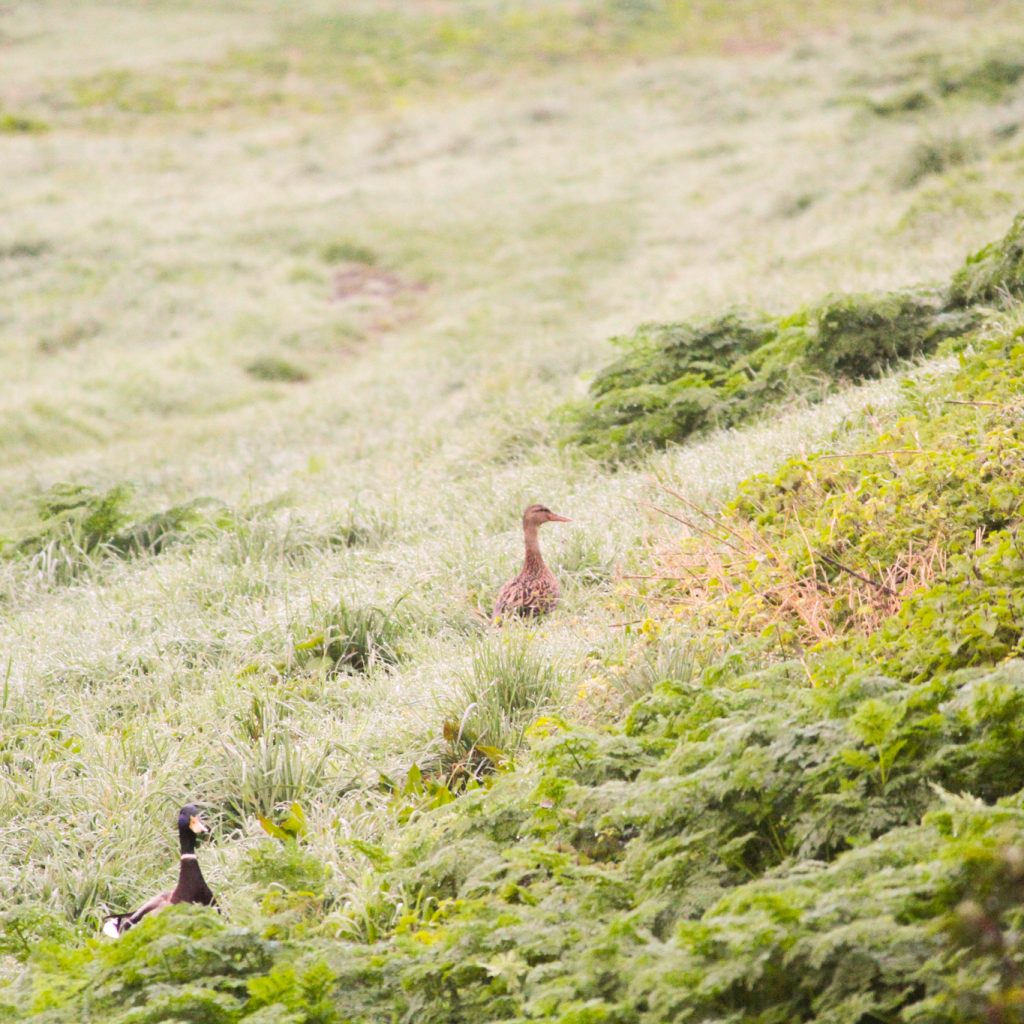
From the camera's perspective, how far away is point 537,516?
19.6 feet

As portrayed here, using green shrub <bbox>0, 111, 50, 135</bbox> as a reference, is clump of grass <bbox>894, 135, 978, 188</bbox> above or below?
below

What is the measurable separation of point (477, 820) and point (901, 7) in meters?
39.0

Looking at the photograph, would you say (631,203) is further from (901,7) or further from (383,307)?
(901,7)

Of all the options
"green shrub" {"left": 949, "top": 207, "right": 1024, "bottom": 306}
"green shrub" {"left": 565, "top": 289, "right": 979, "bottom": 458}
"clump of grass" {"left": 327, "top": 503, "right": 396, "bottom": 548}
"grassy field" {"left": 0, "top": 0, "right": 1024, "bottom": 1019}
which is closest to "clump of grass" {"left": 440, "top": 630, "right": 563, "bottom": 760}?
"grassy field" {"left": 0, "top": 0, "right": 1024, "bottom": 1019}

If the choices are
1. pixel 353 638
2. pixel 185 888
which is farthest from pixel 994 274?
pixel 185 888

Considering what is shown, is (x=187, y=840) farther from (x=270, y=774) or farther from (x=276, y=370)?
(x=276, y=370)

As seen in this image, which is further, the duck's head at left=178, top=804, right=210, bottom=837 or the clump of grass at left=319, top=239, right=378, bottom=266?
the clump of grass at left=319, top=239, right=378, bottom=266

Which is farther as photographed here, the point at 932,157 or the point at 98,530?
the point at 932,157

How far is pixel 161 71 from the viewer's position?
3622 centimetres

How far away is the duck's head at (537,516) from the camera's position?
19.4ft

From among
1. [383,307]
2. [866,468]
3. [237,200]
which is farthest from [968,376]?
[237,200]

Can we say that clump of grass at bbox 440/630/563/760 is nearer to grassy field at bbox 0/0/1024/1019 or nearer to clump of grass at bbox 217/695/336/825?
grassy field at bbox 0/0/1024/1019

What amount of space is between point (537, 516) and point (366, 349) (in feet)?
35.7

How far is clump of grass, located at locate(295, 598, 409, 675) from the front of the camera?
569cm
